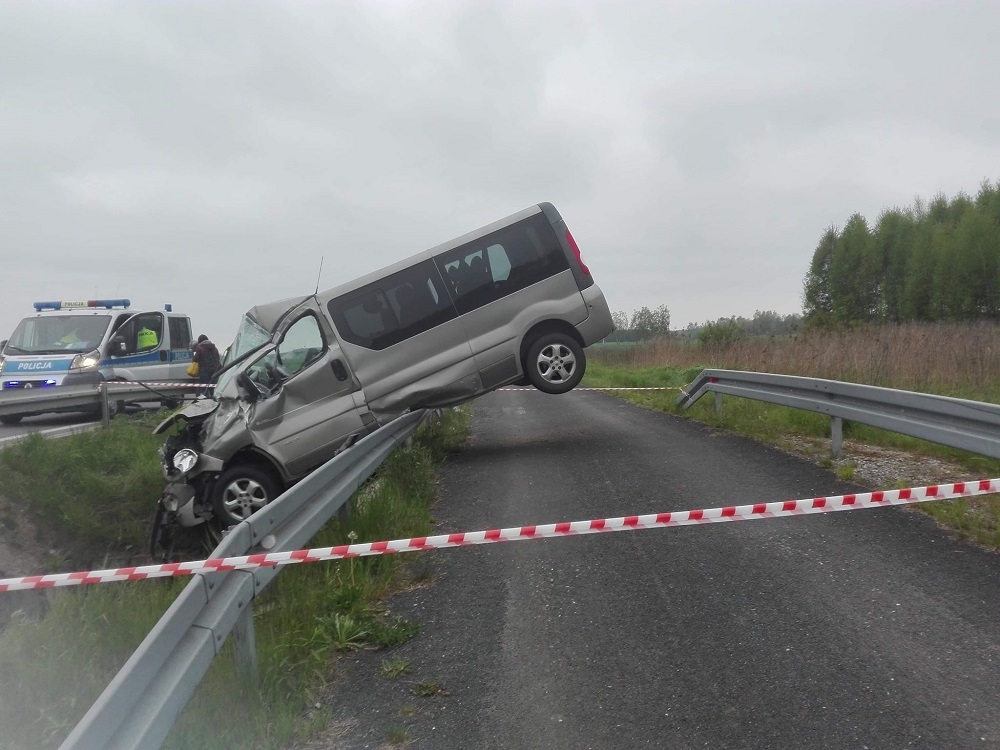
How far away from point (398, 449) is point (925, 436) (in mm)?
5696

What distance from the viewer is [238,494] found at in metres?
8.53

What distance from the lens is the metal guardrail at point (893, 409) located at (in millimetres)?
6051

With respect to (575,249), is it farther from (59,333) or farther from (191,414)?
(59,333)

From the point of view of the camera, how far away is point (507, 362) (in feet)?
34.5

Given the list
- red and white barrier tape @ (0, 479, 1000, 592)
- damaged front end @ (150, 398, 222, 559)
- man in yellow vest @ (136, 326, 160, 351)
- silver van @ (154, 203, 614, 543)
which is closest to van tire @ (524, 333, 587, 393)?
silver van @ (154, 203, 614, 543)

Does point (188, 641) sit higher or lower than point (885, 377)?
higher

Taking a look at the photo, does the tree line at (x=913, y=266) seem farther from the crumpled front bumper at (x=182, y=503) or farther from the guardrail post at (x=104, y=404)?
the crumpled front bumper at (x=182, y=503)

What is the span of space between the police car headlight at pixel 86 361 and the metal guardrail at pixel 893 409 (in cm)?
1263

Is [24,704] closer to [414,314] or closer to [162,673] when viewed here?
[162,673]

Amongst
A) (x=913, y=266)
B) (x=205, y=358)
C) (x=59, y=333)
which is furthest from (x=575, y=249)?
(x=913, y=266)

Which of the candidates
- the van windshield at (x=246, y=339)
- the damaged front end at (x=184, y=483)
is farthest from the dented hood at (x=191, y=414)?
the van windshield at (x=246, y=339)

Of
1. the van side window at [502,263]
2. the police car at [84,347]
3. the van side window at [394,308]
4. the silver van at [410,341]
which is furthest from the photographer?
the police car at [84,347]

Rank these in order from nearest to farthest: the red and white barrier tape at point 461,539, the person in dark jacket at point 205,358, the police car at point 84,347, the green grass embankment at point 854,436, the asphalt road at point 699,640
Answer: the asphalt road at point 699,640
the red and white barrier tape at point 461,539
the green grass embankment at point 854,436
the police car at point 84,347
the person in dark jacket at point 205,358

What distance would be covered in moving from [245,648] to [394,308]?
6701 millimetres
